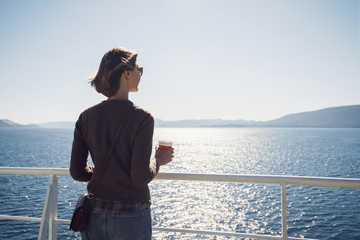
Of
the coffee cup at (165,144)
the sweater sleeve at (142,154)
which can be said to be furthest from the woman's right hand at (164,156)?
the sweater sleeve at (142,154)

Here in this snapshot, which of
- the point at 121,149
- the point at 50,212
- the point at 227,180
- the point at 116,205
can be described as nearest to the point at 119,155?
the point at 121,149

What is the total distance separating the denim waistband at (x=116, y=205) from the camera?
138 cm

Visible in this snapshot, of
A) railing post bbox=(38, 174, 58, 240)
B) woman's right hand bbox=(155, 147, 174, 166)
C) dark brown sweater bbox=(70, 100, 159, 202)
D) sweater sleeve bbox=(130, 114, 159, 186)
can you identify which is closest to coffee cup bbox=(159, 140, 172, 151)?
woman's right hand bbox=(155, 147, 174, 166)

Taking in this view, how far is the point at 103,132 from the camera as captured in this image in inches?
54.6

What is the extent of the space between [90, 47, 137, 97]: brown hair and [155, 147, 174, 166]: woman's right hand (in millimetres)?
441

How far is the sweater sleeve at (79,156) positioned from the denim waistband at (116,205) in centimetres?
20

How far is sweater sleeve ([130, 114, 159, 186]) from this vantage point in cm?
129

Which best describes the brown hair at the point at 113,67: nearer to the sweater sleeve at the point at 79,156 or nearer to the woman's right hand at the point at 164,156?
the sweater sleeve at the point at 79,156

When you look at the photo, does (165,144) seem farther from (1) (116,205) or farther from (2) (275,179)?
(2) (275,179)

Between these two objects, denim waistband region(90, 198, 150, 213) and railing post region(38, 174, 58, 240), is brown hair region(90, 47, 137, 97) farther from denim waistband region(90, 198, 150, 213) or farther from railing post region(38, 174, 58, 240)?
railing post region(38, 174, 58, 240)

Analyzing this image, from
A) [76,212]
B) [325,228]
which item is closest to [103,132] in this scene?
[76,212]

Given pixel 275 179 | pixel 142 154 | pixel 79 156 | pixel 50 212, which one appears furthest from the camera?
pixel 50 212

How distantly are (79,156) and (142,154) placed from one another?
48 cm

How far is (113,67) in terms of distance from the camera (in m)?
1.42
